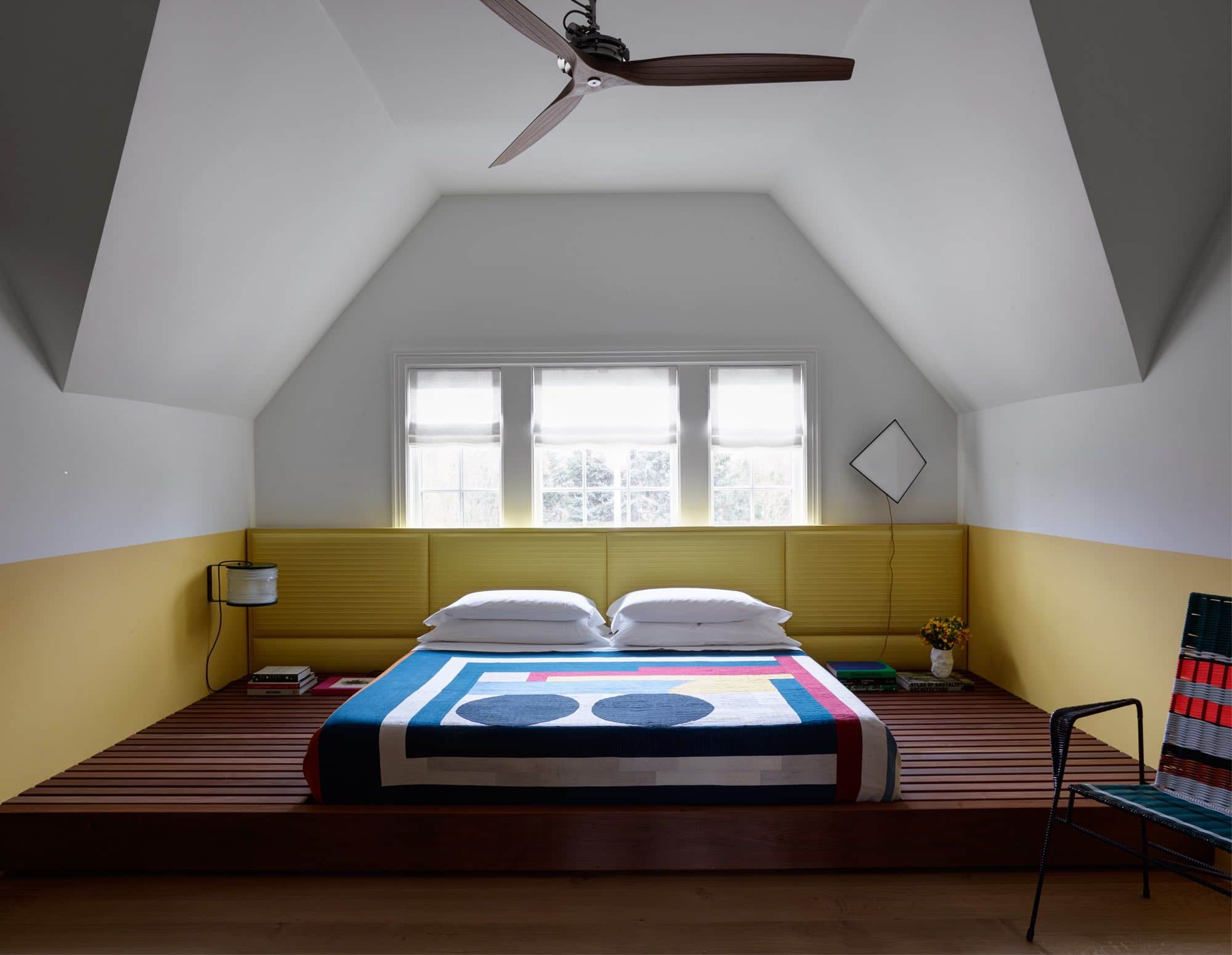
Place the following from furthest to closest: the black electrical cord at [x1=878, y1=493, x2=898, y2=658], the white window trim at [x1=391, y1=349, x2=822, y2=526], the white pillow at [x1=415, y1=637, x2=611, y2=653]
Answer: the white window trim at [x1=391, y1=349, x2=822, y2=526] < the black electrical cord at [x1=878, y1=493, x2=898, y2=658] < the white pillow at [x1=415, y1=637, x2=611, y2=653]

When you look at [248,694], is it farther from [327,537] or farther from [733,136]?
[733,136]

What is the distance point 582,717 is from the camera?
2.94 m

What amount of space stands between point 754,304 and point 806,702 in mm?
2609

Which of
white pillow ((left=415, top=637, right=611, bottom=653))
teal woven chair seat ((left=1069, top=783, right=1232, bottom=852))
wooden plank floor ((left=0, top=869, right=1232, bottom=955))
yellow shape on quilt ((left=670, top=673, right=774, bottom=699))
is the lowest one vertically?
wooden plank floor ((left=0, top=869, right=1232, bottom=955))

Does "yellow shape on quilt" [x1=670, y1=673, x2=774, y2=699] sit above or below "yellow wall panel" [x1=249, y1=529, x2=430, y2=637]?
below

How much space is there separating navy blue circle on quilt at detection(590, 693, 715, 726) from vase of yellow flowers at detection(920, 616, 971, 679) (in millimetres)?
1833

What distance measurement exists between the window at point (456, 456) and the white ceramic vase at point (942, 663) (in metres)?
2.59

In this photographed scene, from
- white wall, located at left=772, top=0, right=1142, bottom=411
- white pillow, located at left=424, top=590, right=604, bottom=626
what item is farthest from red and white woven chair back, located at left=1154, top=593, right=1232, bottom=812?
white pillow, located at left=424, top=590, right=604, bottom=626

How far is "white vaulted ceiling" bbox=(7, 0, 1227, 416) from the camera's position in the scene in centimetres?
271

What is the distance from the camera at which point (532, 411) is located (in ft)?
16.1

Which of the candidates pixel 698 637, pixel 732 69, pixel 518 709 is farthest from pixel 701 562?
pixel 732 69

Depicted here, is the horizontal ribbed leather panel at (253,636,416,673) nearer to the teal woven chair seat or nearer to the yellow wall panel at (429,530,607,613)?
the yellow wall panel at (429,530,607,613)

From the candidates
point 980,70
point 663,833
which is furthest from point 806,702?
point 980,70

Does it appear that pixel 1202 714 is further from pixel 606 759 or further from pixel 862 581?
pixel 862 581
